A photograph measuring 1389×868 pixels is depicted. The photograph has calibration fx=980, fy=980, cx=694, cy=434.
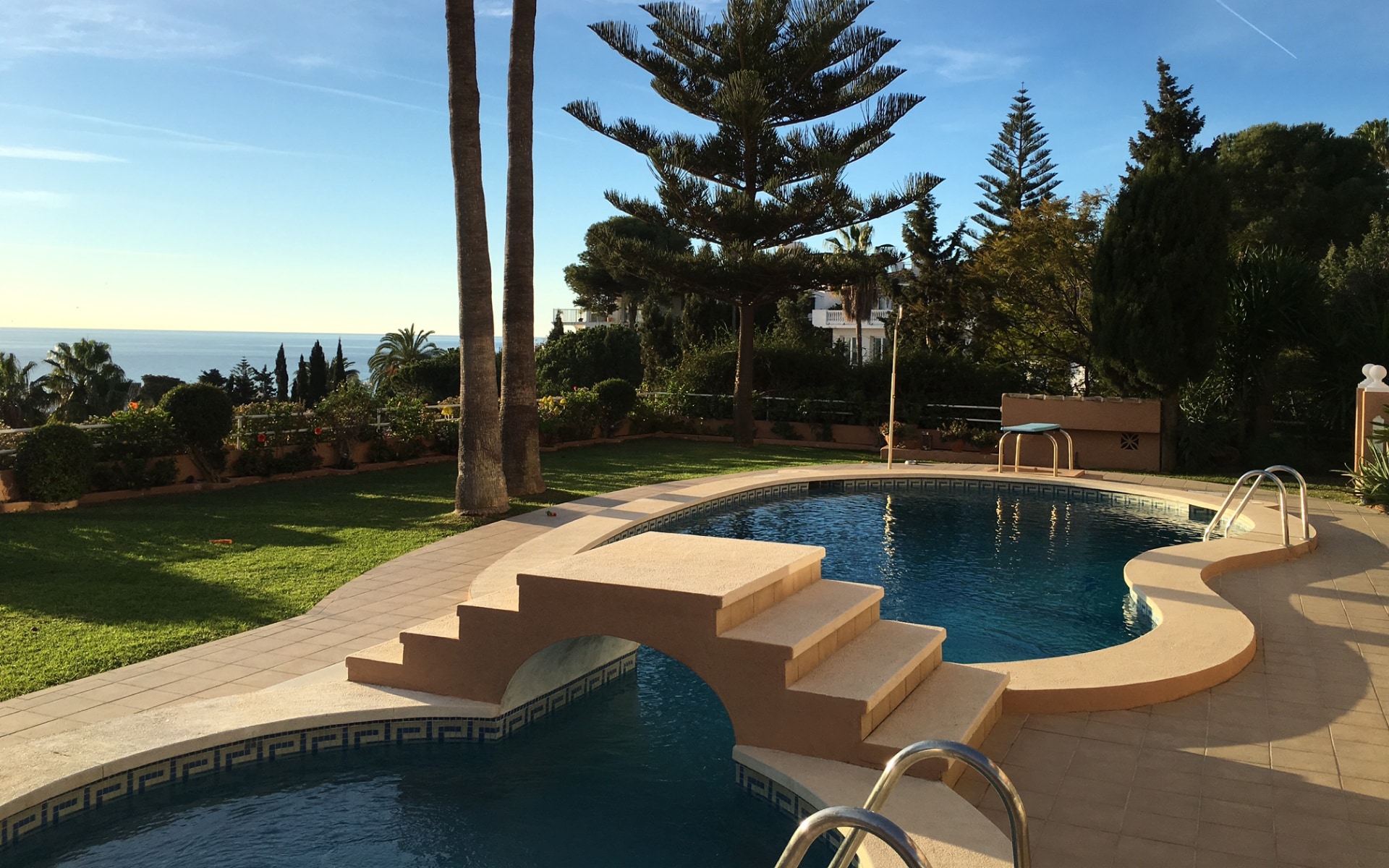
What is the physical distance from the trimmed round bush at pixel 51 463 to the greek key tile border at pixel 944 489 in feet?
20.6

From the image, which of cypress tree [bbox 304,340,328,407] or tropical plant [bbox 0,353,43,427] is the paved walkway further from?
tropical plant [bbox 0,353,43,427]

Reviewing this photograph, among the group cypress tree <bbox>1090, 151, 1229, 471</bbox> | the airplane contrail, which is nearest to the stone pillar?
cypress tree <bbox>1090, 151, 1229, 471</bbox>

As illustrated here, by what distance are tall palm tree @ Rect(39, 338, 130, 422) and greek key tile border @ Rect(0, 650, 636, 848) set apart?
35167 millimetres

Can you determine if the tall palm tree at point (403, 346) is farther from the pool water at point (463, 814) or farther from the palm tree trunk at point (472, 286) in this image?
the pool water at point (463, 814)

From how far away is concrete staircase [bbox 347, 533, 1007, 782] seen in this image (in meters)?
4.18

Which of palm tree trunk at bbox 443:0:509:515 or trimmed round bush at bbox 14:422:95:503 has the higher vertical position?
palm tree trunk at bbox 443:0:509:515

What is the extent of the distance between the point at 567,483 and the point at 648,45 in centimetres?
900

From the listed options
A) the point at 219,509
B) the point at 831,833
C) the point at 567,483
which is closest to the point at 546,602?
the point at 831,833

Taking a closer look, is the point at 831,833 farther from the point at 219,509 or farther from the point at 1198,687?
the point at 219,509

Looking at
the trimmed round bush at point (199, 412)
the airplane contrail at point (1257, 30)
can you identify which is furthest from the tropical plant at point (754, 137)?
the trimmed round bush at point (199, 412)

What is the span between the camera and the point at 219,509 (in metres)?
10.4

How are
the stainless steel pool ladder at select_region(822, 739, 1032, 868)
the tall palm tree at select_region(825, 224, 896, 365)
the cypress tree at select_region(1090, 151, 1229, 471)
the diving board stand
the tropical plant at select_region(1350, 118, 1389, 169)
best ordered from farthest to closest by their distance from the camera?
the tropical plant at select_region(1350, 118, 1389, 169)
the tall palm tree at select_region(825, 224, 896, 365)
the cypress tree at select_region(1090, 151, 1229, 471)
the diving board stand
the stainless steel pool ladder at select_region(822, 739, 1032, 868)

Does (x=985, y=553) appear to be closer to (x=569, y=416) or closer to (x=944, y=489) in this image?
(x=944, y=489)

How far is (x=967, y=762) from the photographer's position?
2.57m
